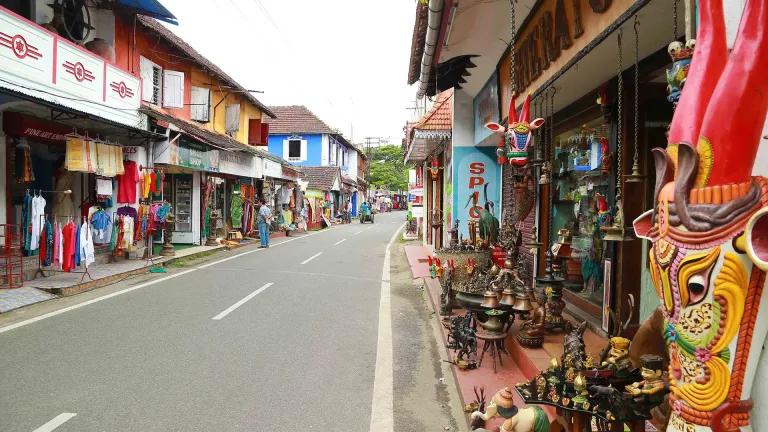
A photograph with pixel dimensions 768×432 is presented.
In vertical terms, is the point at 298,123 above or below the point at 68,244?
above

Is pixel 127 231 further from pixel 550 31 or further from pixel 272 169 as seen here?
pixel 272 169

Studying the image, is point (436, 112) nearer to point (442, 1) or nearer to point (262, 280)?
point (262, 280)

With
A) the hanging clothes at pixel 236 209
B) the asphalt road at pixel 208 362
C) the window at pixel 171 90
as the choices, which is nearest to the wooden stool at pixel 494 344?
the asphalt road at pixel 208 362

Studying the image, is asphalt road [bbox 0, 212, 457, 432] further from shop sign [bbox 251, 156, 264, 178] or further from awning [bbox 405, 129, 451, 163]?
shop sign [bbox 251, 156, 264, 178]

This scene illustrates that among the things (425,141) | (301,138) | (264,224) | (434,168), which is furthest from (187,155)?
(301,138)

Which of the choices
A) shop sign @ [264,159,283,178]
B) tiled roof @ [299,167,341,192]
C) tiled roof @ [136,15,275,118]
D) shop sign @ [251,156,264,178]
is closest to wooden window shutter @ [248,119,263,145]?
tiled roof @ [136,15,275,118]

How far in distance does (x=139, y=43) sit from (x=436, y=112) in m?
9.01

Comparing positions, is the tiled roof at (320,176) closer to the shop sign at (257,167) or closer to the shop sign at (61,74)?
the shop sign at (257,167)

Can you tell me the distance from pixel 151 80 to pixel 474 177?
1065 centimetres

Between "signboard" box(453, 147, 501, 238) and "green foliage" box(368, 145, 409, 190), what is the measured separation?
60.1 metres

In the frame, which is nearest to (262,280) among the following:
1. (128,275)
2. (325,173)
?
(128,275)

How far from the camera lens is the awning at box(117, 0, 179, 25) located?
1240cm

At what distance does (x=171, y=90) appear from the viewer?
15.4 meters

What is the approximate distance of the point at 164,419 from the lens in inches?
156
